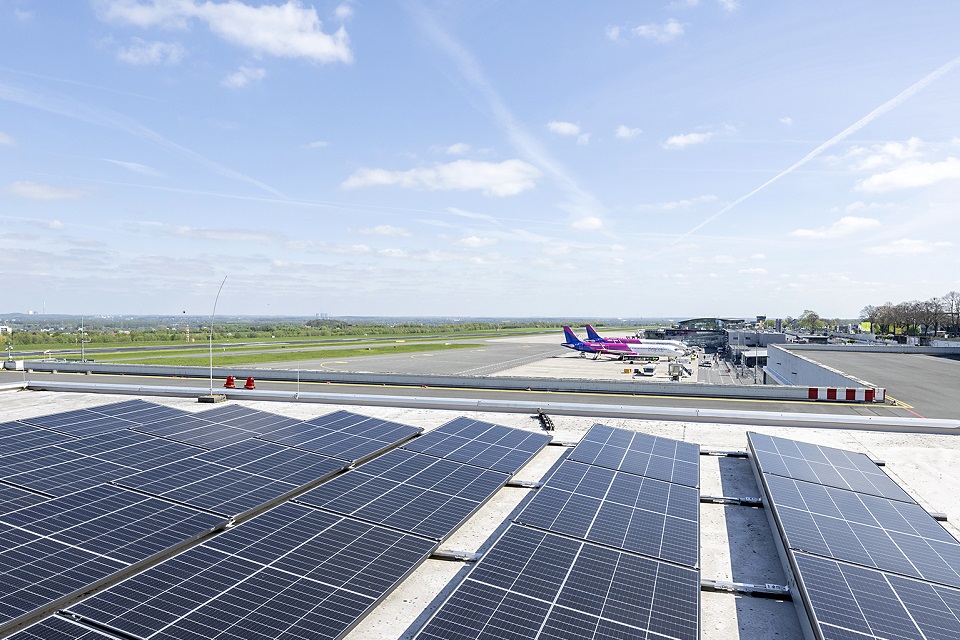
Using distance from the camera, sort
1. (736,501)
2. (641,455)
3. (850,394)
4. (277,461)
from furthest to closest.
Answer: (850,394) → (641,455) → (277,461) → (736,501)

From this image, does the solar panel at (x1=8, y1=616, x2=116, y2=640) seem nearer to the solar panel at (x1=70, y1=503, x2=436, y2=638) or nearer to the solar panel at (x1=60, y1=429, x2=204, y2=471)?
the solar panel at (x1=70, y1=503, x2=436, y2=638)

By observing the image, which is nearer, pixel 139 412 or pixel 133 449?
pixel 133 449

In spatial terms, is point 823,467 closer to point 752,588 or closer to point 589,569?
point 752,588

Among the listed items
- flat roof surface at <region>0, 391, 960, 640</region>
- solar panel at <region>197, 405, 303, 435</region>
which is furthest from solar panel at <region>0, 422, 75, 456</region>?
flat roof surface at <region>0, 391, 960, 640</region>

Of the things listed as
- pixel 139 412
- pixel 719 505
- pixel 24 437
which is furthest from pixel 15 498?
pixel 719 505

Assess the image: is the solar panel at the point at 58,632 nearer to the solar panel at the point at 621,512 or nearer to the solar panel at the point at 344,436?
the solar panel at the point at 621,512

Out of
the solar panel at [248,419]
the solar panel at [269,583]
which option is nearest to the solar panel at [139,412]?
the solar panel at [248,419]
